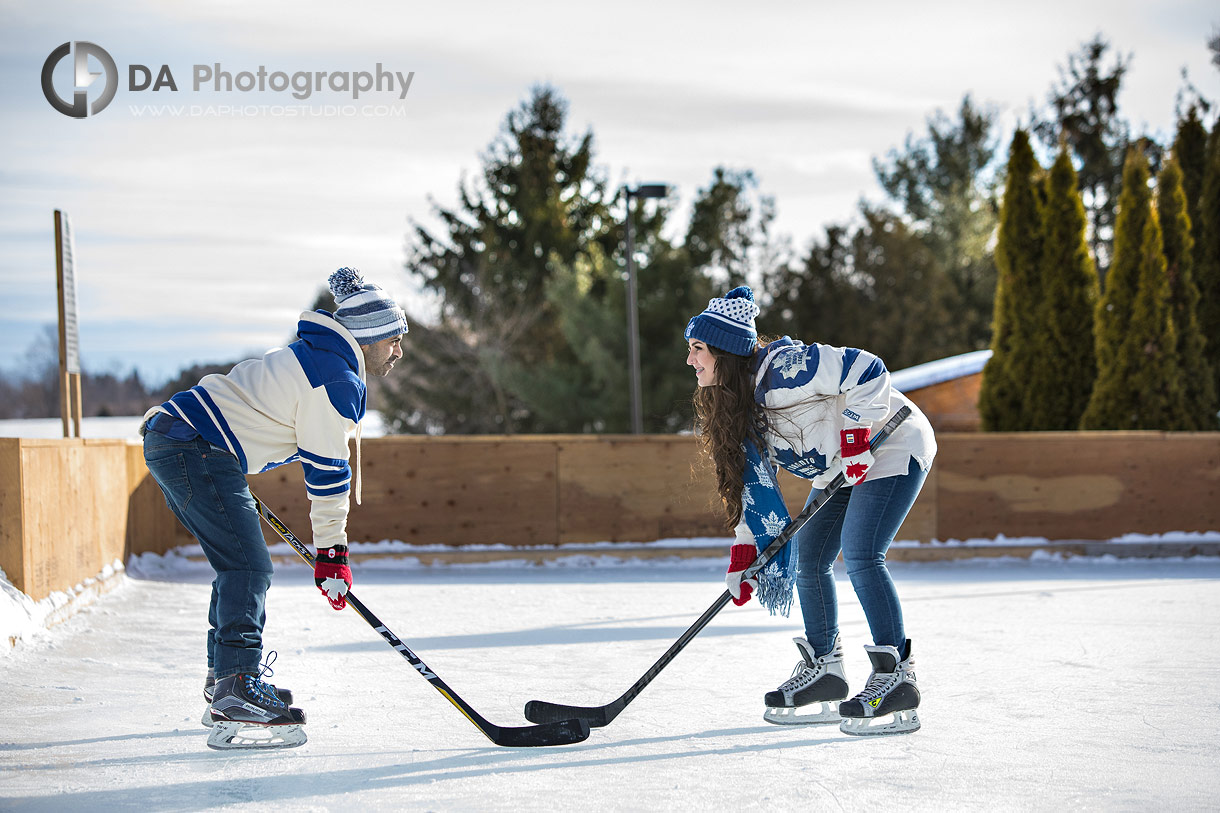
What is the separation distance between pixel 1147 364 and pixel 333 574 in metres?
9.25

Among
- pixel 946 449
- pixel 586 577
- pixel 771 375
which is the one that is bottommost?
pixel 586 577

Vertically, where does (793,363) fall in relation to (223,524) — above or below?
above

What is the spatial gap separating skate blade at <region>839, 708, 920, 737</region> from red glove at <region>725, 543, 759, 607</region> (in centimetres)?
47

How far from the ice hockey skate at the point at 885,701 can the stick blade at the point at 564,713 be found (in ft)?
2.26

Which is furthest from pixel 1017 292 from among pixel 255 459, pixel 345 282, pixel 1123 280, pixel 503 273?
pixel 503 273

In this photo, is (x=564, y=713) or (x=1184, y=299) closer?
(x=564, y=713)

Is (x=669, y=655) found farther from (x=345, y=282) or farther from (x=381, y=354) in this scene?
(x=345, y=282)

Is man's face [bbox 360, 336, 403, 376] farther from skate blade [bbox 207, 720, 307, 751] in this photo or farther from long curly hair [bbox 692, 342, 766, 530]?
skate blade [bbox 207, 720, 307, 751]

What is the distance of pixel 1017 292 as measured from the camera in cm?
1118

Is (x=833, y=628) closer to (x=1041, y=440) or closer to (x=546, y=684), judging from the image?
(x=546, y=684)

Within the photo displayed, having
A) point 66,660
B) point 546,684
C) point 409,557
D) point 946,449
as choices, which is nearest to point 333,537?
point 546,684

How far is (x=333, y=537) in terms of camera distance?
2805mm

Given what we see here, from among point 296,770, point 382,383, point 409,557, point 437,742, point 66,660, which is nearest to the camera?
point 296,770

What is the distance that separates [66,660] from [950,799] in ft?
10.6
